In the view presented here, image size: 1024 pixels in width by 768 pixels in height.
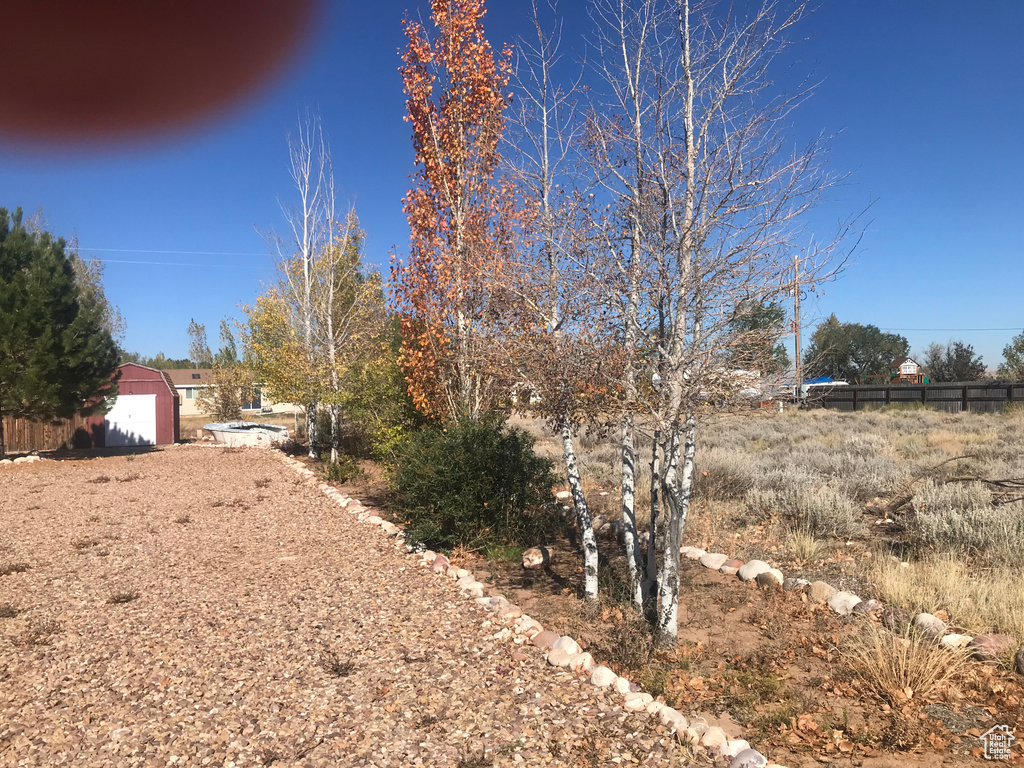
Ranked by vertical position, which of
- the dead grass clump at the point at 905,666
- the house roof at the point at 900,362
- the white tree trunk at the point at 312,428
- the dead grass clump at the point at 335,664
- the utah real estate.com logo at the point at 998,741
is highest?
the house roof at the point at 900,362

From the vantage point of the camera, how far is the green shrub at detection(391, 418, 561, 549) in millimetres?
7363

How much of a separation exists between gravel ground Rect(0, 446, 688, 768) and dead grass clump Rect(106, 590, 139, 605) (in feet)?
0.07

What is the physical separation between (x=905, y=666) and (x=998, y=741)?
0.61 meters

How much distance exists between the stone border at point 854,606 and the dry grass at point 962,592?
15cm

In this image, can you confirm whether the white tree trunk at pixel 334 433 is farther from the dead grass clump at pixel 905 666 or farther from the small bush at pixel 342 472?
the dead grass clump at pixel 905 666

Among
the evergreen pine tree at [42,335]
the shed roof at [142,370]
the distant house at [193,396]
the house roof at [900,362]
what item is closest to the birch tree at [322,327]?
the evergreen pine tree at [42,335]

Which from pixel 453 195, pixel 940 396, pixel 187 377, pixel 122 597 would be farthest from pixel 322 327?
pixel 187 377

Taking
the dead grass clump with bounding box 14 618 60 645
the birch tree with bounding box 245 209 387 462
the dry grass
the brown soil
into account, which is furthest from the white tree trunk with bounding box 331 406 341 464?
the dry grass

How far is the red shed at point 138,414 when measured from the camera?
2377 cm

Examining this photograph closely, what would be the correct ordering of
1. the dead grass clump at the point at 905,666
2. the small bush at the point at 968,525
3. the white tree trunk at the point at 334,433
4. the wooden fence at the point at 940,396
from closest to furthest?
the dead grass clump at the point at 905,666 → the small bush at the point at 968,525 → the white tree trunk at the point at 334,433 → the wooden fence at the point at 940,396

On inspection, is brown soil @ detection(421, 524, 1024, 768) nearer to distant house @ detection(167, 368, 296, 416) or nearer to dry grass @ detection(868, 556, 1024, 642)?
dry grass @ detection(868, 556, 1024, 642)

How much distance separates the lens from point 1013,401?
22859mm

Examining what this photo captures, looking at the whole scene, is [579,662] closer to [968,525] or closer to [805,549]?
[805,549]

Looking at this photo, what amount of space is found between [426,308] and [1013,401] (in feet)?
75.9
